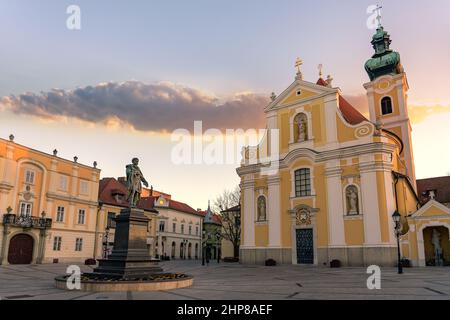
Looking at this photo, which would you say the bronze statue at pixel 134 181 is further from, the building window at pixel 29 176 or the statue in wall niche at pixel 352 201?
the building window at pixel 29 176

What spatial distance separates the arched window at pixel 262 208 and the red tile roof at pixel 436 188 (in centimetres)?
2345

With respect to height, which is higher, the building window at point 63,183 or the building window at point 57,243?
the building window at point 63,183

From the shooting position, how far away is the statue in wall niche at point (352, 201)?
29.4m

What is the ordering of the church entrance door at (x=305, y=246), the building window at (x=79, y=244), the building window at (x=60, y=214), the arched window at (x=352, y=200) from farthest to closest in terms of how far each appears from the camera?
the building window at (x=79, y=244) → the building window at (x=60, y=214) → the church entrance door at (x=305, y=246) → the arched window at (x=352, y=200)

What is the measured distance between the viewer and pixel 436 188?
47.7 metres

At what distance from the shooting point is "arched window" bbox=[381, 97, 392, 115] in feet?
146

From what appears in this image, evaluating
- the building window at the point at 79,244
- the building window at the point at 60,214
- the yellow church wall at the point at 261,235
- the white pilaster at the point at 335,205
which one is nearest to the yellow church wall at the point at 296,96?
the white pilaster at the point at 335,205

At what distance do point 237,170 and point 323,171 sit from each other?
29.9ft

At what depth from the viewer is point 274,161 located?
114ft

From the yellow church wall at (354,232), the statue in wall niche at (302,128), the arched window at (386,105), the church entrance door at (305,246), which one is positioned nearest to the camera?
the yellow church wall at (354,232)

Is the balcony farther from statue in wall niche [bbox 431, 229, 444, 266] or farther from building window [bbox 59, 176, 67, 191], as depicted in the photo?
statue in wall niche [bbox 431, 229, 444, 266]

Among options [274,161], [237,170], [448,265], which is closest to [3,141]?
[237,170]

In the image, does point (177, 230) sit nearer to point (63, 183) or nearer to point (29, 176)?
point (63, 183)

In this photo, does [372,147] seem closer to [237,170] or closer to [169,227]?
[237,170]
